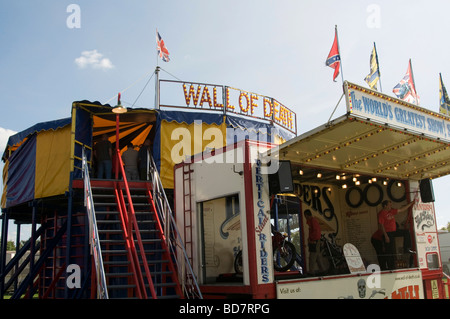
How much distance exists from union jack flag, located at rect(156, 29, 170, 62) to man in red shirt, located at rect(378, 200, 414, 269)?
30.7ft

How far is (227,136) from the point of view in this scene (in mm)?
14453

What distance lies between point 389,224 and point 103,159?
8125 mm

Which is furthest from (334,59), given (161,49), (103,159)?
(161,49)

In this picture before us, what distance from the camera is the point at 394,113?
8.28m

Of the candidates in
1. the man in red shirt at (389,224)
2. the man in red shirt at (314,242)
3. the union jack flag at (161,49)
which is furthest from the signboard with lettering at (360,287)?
the union jack flag at (161,49)

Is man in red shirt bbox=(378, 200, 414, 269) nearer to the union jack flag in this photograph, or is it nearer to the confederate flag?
the confederate flag

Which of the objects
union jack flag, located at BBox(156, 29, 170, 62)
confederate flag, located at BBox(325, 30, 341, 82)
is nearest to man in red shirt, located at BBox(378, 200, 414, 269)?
confederate flag, located at BBox(325, 30, 341, 82)

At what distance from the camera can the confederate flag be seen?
30.8ft

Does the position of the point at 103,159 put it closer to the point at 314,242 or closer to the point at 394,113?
the point at 314,242

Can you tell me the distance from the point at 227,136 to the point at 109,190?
15.9ft

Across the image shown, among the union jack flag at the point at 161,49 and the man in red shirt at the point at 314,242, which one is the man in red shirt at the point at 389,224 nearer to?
the man in red shirt at the point at 314,242

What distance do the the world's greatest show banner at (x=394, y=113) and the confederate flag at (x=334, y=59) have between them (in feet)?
5.19
